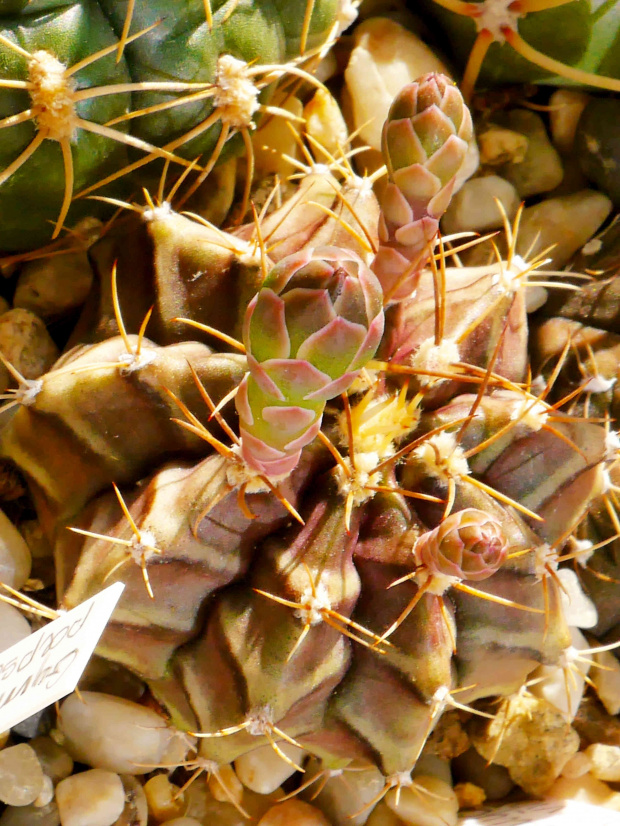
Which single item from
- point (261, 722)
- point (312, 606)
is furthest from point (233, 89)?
point (261, 722)

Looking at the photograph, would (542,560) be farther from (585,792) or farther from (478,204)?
(478,204)

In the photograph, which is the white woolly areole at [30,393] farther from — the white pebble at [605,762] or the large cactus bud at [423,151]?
the white pebble at [605,762]

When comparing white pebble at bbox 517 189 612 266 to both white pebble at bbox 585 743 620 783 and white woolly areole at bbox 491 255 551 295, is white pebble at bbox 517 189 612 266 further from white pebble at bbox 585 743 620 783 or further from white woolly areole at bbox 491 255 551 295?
white pebble at bbox 585 743 620 783

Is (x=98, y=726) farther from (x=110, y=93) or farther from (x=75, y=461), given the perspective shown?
(x=110, y=93)

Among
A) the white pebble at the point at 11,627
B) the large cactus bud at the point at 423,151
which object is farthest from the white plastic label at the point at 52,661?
the large cactus bud at the point at 423,151

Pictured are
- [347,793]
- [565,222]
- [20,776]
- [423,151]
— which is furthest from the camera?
[565,222]

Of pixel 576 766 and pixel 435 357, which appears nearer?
pixel 435 357
